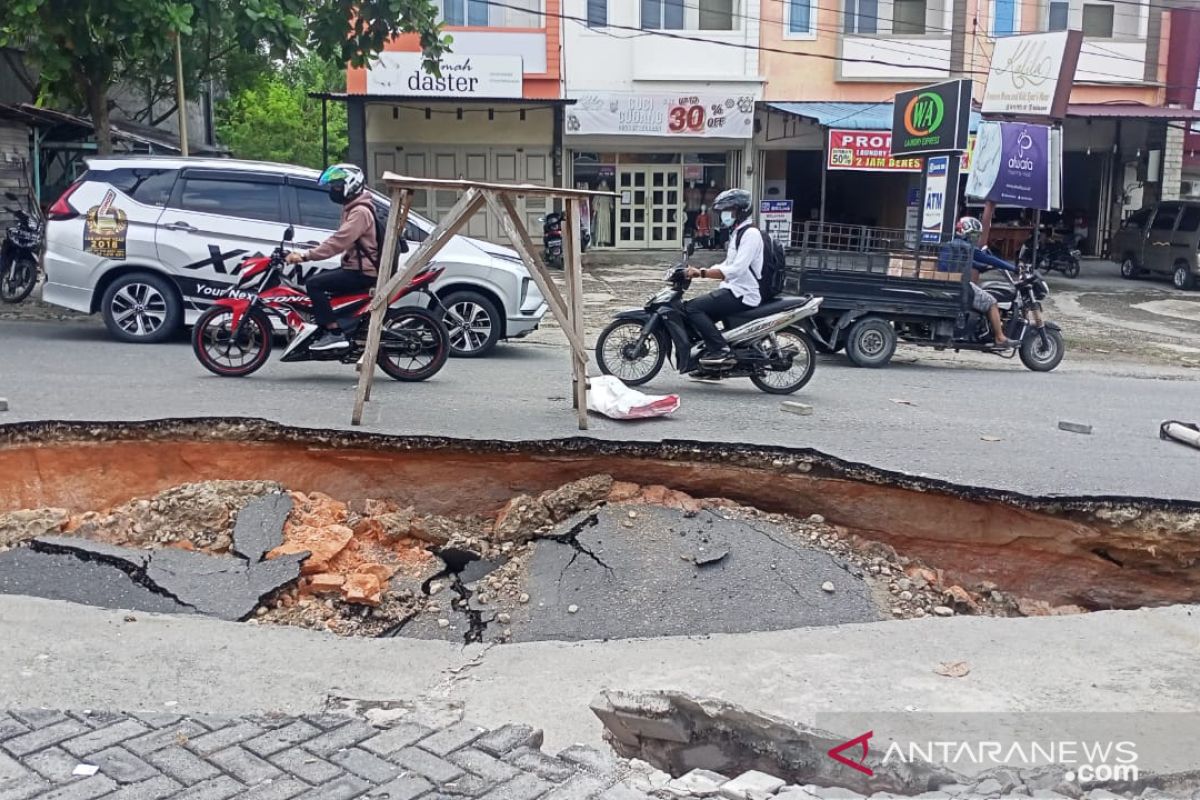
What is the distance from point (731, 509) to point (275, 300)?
4.36 m

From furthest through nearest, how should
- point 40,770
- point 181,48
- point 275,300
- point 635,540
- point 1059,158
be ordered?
point 1059,158 < point 181,48 < point 275,300 < point 635,540 < point 40,770

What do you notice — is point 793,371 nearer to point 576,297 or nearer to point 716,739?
point 576,297

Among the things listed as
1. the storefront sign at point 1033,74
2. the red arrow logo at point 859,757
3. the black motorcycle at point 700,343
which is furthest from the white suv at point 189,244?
the storefront sign at point 1033,74

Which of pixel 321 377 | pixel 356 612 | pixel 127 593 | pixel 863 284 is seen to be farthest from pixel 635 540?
pixel 863 284

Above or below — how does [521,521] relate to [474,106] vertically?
below

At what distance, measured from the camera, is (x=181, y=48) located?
1456cm

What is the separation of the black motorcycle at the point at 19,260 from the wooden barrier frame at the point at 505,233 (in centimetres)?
841

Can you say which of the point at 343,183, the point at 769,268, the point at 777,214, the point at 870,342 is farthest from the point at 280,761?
the point at 777,214

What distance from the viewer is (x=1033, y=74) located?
17141 millimetres

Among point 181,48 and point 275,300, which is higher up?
point 181,48

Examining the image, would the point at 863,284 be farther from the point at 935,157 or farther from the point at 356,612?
the point at 356,612

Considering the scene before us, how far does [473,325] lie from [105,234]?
3.59 m

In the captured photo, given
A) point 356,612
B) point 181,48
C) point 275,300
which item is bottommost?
point 356,612

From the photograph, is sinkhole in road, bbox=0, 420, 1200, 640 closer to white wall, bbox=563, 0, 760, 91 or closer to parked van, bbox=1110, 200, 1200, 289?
parked van, bbox=1110, 200, 1200, 289
